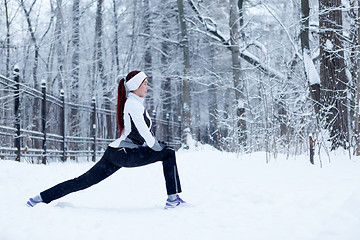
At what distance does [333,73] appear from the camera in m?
7.97

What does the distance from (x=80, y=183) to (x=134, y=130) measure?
2.26ft

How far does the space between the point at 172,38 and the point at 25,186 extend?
57.7 ft

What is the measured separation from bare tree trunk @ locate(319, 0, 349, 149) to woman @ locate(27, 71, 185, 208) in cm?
499

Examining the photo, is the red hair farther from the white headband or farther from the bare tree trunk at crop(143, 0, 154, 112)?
the bare tree trunk at crop(143, 0, 154, 112)

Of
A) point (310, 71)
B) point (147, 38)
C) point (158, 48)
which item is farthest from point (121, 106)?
point (158, 48)

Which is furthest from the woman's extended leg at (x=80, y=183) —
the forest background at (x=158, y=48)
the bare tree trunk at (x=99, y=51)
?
the bare tree trunk at (x=99, y=51)

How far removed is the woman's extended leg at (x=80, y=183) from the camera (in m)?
3.49

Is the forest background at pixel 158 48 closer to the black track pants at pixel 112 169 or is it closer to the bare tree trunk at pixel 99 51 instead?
the bare tree trunk at pixel 99 51

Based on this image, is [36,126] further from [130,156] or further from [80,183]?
[130,156]

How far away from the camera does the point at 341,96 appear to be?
26.0 ft

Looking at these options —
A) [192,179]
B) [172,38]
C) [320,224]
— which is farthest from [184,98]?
[320,224]

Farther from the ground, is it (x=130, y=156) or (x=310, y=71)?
(x=310, y=71)

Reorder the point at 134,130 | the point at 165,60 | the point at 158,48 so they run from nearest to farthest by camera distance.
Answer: the point at 134,130 → the point at 158,48 → the point at 165,60

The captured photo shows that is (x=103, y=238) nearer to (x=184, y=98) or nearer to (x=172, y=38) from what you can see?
(x=184, y=98)
